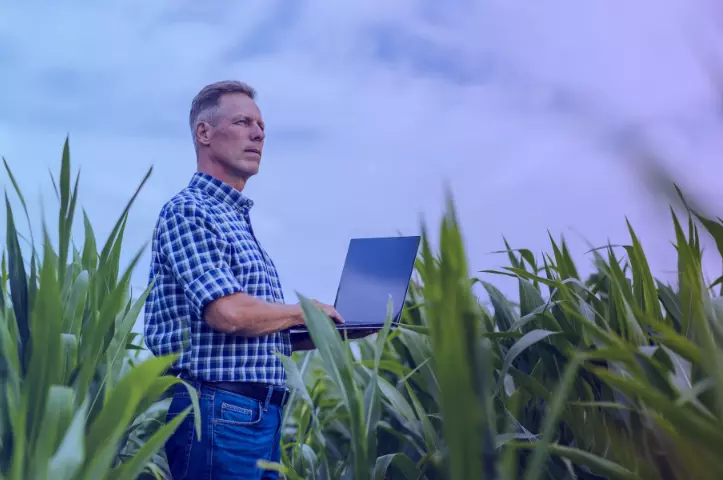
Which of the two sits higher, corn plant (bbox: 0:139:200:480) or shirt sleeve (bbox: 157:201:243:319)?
shirt sleeve (bbox: 157:201:243:319)

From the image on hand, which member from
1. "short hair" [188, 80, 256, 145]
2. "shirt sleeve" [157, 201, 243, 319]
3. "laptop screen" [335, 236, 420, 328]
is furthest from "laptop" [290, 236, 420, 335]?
"short hair" [188, 80, 256, 145]

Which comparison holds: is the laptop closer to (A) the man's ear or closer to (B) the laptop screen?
(B) the laptop screen

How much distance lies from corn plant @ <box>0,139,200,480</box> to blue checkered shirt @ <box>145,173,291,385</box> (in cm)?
37

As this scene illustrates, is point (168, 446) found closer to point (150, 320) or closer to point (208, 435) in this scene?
point (208, 435)

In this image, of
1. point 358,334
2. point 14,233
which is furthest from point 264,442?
point 14,233

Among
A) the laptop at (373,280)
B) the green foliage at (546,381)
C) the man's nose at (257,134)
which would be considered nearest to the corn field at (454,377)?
the green foliage at (546,381)

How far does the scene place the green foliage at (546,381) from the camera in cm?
36

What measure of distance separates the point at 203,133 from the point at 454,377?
1481 mm

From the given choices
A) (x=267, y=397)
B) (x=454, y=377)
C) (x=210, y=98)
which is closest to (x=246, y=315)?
(x=267, y=397)

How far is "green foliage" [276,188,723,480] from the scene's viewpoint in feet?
1.19

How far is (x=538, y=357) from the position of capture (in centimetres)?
111

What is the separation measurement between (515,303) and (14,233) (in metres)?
0.87

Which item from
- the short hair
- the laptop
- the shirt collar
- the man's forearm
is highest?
the short hair

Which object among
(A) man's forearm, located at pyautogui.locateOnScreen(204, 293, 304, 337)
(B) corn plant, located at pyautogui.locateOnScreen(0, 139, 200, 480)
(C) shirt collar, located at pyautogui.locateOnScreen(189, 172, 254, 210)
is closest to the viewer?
(B) corn plant, located at pyautogui.locateOnScreen(0, 139, 200, 480)
